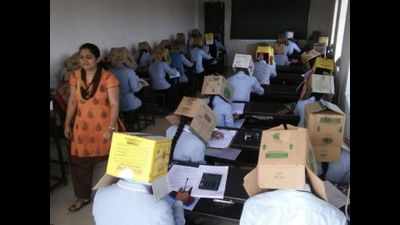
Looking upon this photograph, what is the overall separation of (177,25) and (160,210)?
25.5ft

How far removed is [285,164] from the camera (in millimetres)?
1548

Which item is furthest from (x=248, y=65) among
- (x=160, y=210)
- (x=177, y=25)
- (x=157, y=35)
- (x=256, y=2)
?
(x=256, y=2)

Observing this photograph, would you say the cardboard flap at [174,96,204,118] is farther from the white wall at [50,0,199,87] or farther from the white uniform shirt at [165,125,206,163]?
the white wall at [50,0,199,87]

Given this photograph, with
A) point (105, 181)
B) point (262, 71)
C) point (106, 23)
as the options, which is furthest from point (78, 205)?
point (106, 23)

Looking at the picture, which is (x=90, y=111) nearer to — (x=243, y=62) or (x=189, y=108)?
(x=189, y=108)

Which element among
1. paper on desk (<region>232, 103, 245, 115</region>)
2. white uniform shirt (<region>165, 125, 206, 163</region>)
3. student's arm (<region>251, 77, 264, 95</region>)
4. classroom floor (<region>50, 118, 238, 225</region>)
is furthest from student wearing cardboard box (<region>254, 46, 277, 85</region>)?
white uniform shirt (<region>165, 125, 206, 163</region>)

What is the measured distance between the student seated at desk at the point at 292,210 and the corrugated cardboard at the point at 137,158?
468 mm

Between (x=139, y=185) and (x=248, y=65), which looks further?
(x=248, y=65)

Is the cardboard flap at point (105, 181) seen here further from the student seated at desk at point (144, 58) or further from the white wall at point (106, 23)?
the student seated at desk at point (144, 58)

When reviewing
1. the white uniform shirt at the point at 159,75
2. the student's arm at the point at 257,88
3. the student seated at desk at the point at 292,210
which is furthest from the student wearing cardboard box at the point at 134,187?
the white uniform shirt at the point at 159,75

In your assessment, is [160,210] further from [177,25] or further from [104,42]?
[177,25]

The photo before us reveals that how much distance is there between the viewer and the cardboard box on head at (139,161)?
157cm

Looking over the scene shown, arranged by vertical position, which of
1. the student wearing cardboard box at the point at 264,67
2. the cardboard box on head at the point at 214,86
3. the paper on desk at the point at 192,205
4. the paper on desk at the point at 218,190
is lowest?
the paper on desk at the point at 192,205
